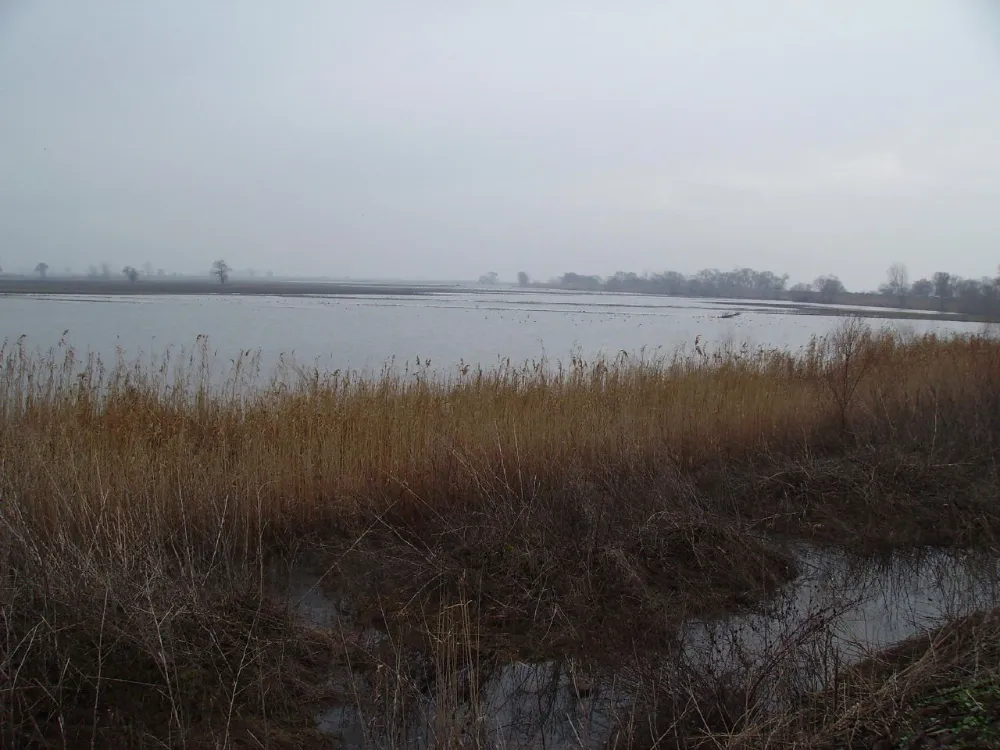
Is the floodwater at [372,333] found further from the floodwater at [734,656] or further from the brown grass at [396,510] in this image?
the floodwater at [734,656]

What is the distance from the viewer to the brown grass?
3.30m

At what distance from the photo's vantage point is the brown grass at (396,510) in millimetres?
3303

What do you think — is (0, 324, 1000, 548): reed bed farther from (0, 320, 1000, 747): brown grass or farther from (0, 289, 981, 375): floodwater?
(0, 289, 981, 375): floodwater

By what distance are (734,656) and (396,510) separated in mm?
3080

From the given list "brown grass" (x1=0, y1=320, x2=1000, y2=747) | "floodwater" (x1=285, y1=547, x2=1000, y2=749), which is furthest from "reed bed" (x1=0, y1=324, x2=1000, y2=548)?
"floodwater" (x1=285, y1=547, x2=1000, y2=749)

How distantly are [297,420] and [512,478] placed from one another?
7.94 feet

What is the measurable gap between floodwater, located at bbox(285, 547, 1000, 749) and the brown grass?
0.80 ft

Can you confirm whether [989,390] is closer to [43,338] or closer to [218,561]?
[218,561]

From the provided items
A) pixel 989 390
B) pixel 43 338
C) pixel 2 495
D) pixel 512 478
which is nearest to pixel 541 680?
pixel 512 478

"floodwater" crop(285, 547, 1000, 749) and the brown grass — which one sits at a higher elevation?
the brown grass

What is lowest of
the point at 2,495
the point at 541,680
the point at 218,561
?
the point at 541,680

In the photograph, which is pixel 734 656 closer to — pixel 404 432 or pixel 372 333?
pixel 404 432

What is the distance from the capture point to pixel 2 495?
414 cm

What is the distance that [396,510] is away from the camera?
597 cm
